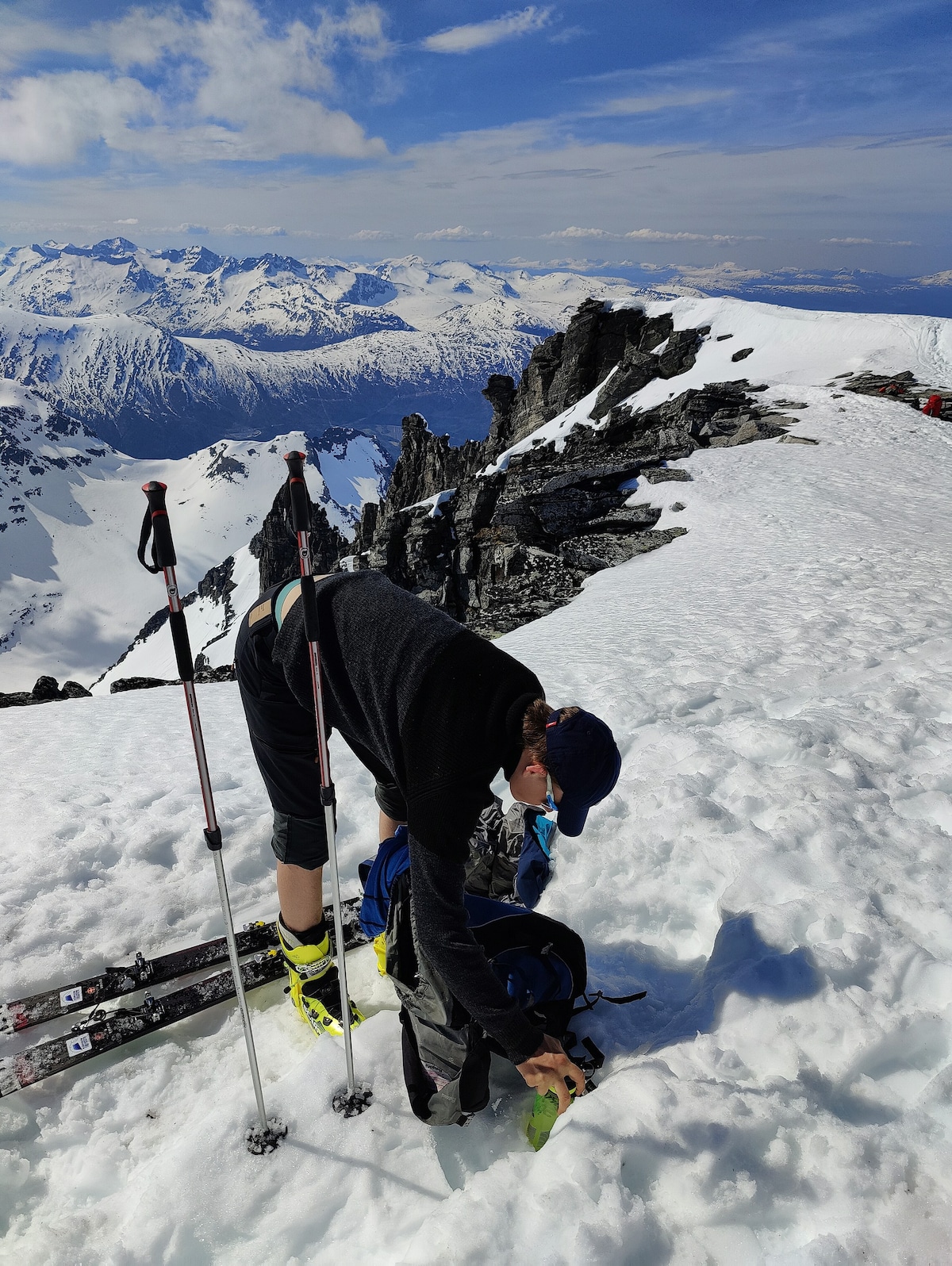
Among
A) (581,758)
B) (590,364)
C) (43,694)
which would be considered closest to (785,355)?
(590,364)

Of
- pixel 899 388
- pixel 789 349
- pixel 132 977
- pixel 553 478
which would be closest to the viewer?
pixel 132 977

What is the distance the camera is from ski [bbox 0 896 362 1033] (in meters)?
4.38

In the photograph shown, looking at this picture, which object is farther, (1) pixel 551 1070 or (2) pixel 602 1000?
(2) pixel 602 1000

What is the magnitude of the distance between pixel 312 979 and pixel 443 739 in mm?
2658

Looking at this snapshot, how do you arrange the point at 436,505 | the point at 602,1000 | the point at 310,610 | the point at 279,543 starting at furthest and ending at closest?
1. the point at 279,543
2. the point at 436,505
3. the point at 602,1000
4. the point at 310,610

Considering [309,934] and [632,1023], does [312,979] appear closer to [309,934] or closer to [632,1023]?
[309,934]

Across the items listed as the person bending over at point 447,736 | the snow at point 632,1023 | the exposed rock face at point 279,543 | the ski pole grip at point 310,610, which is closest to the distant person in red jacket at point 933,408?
the snow at point 632,1023

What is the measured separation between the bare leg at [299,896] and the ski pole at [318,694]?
25.0 inches

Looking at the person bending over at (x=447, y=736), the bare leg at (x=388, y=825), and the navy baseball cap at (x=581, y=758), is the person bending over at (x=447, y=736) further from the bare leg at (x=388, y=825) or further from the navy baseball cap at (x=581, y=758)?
the bare leg at (x=388, y=825)

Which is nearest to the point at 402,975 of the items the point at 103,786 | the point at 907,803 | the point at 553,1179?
the point at 553,1179

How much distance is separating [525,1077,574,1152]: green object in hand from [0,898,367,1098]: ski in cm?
207

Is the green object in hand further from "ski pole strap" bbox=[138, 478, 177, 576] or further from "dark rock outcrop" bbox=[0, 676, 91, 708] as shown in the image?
"dark rock outcrop" bbox=[0, 676, 91, 708]

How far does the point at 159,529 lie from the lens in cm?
313

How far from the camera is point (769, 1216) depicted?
2.71m
